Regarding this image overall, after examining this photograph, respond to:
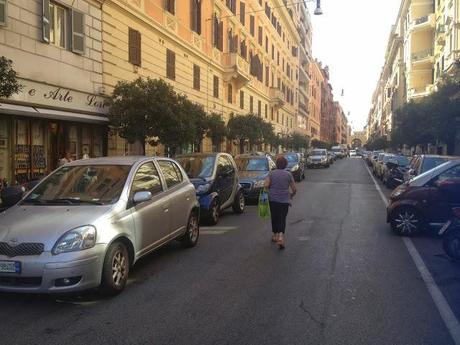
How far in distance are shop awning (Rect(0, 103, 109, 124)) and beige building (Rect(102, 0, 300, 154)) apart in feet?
5.87

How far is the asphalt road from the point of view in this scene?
4551 mm

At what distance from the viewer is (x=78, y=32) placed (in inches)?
669

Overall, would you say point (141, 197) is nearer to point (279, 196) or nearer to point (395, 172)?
point (279, 196)

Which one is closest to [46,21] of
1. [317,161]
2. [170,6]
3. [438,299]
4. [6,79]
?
[6,79]

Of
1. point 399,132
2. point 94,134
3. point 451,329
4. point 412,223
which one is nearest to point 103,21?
point 94,134

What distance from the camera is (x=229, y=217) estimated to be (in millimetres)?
12617

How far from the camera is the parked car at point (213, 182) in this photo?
11156 millimetres

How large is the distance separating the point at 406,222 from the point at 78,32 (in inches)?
495

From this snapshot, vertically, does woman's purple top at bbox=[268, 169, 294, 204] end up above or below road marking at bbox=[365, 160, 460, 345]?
above

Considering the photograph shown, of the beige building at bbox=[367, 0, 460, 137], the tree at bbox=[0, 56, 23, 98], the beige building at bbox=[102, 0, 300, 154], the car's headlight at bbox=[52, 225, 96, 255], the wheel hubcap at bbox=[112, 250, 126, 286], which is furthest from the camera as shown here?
the beige building at bbox=[367, 0, 460, 137]

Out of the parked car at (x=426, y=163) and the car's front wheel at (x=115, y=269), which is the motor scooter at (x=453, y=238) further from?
the parked car at (x=426, y=163)

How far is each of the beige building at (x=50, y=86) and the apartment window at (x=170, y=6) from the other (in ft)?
21.8

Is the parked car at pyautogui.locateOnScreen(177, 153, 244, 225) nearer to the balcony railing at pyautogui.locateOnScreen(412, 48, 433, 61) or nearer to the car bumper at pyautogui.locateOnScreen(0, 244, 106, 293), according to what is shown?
the car bumper at pyautogui.locateOnScreen(0, 244, 106, 293)

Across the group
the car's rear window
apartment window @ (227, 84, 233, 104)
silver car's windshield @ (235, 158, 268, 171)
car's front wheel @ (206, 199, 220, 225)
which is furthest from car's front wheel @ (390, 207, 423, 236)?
apartment window @ (227, 84, 233, 104)
